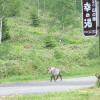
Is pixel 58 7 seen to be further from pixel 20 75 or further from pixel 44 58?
pixel 20 75

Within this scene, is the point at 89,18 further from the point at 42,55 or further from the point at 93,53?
the point at 93,53

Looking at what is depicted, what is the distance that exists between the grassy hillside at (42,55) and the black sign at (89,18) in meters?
20.6

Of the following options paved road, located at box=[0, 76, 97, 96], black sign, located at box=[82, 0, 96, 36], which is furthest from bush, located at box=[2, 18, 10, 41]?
black sign, located at box=[82, 0, 96, 36]

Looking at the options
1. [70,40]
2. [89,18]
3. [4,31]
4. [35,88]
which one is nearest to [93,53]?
[70,40]

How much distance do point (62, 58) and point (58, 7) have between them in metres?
17.5

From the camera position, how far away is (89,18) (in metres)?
11.0

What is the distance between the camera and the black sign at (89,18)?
35.7 feet

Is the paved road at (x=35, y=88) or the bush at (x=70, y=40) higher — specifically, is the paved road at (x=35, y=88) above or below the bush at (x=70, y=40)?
below

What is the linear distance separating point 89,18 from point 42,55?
29073 millimetres

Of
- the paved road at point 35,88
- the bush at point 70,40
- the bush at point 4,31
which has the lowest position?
the paved road at point 35,88

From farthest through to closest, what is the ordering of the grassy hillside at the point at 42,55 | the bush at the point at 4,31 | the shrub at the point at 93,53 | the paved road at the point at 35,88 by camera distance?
the bush at the point at 4,31 → the shrub at the point at 93,53 → the grassy hillside at the point at 42,55 → the paved road at the point at 35,88

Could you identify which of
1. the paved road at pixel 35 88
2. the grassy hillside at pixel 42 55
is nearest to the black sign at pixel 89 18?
the paved road at pixel 35 88

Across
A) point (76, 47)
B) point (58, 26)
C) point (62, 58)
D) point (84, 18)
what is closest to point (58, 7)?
point (58, 26)

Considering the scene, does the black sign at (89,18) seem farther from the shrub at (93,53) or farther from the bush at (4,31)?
the bush at (4,31)
